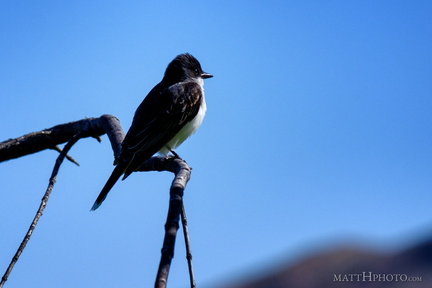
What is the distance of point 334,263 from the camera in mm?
16672

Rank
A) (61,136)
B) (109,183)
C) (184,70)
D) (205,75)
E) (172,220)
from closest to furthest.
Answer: (172,220)
(109,183)
(61,136)
(184,70)
(205,75)

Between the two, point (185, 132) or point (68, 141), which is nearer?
point (68, 141)

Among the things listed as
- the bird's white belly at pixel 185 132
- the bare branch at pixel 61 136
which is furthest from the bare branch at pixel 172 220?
the bird's white belly at pixel 185 132

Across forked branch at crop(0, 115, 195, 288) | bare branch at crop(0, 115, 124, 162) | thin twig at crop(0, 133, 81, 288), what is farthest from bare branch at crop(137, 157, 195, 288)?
bare branch at crop(0, 115, 124, 162)

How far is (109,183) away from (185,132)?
1226mm

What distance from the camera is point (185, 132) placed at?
6773 millimetres

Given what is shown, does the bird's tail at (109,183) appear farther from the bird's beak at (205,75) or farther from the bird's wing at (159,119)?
the bird's beak at (205,75)

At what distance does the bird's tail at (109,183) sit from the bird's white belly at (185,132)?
2.68ft

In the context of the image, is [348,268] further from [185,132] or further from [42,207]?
[42,207]

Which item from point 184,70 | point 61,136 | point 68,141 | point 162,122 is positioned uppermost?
point 184,70

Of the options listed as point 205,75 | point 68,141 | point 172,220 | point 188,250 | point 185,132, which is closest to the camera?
point 172,220

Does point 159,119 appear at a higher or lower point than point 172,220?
higher

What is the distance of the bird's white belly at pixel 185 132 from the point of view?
662 cm

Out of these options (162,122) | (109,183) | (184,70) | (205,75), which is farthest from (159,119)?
(205,75)
